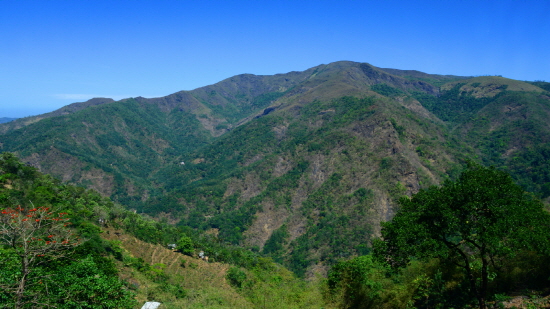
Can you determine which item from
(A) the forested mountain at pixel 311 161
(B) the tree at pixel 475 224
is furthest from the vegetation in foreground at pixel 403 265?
(A) the forested mountain at pixel 311 161

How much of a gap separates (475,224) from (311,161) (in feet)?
287

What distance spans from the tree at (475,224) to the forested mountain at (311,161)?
4917 centimetres

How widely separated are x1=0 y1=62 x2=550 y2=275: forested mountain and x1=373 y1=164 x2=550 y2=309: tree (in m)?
49.2

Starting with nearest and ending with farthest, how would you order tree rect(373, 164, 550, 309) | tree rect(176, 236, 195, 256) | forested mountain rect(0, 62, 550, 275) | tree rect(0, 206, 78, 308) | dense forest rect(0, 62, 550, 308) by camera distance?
tree rect(0, 206, 78, 308) → tree rect(373, 164, 550, 309) → dense forest rect(0, 62, 550, 308) → tree rect(176, 236, 195, 256) → forested mountain rect(0, 62, 550, 275)

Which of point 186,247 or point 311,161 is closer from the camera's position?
point 186,247

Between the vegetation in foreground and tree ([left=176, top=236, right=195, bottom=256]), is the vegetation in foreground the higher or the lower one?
the higher one

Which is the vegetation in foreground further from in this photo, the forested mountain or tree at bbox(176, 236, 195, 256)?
the forested mountain

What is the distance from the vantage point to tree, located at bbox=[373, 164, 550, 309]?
1466 cm

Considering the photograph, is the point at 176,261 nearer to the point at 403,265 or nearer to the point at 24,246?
the point at 403,265

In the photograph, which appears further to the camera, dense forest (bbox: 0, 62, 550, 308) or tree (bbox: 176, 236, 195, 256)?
tree (bbox: 176, 236, 195, 256)

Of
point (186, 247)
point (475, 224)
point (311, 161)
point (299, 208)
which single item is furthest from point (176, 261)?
point (311, 161)

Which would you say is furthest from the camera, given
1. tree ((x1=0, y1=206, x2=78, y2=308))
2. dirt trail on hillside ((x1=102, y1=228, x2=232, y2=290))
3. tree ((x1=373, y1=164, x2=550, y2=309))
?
Result: dirt trail on hillside ((x1=102, y1=228, x2=232, y2=290))

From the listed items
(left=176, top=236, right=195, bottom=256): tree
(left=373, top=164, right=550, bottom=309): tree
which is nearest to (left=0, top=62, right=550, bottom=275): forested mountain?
(left=176, top=236, right=195, bottom=256): tree

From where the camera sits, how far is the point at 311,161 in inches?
4048
